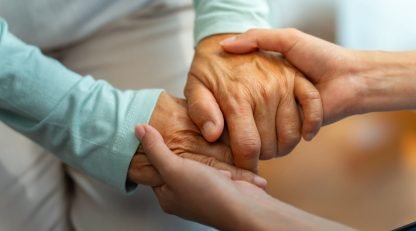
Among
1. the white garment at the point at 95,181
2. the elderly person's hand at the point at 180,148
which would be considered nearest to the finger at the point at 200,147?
the elderly person's hand at the point at 180,148

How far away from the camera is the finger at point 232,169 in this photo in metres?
0.72

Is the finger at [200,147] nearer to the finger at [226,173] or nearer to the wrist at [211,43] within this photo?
the finger at [226,173]

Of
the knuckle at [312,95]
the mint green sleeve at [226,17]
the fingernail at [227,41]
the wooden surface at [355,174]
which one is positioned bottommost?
the wooden surface at [355,174]

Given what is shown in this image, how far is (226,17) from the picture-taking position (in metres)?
0.86

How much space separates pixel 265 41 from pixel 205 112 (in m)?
0.15

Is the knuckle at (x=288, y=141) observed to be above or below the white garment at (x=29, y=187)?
above

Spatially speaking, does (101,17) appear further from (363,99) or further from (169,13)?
(363,99)

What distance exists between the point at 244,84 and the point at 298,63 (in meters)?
0.10

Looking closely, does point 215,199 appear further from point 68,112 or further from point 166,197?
point 68,112

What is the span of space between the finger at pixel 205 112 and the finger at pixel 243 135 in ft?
0.06

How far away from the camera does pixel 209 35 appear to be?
0.85m

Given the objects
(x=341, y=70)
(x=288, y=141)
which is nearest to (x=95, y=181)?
(x=288, y=141)

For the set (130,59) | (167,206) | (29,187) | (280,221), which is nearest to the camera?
(280,221)

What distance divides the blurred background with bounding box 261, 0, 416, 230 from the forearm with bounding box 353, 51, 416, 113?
23 cm
